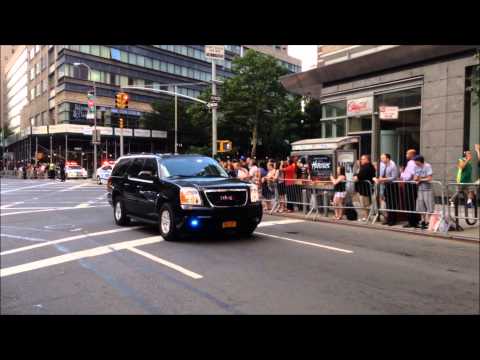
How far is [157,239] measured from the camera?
987 cm

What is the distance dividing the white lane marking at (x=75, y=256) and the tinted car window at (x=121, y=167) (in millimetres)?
3010

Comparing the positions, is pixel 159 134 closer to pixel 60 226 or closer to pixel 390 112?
pixel 60 226

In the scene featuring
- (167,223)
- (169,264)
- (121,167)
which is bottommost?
(169,264)

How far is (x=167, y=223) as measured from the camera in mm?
9719

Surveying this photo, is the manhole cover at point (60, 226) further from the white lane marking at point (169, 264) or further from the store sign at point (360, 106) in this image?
the store sign at point (360, 106)

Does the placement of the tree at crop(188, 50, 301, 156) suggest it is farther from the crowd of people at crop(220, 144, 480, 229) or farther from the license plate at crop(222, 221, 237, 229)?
the license plate at crop(222, 221, 237, 229)

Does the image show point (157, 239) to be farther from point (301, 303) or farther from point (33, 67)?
point (33, 67)

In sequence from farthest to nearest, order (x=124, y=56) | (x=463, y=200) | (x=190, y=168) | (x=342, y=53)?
(x=124, y=56), (x=342, y=53), (x=463, y=200), (x=190, y=168)

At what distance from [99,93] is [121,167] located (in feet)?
174

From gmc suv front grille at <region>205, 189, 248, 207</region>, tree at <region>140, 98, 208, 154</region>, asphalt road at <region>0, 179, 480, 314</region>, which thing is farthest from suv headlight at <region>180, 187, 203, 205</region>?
tree at <region>140, 98, 208, 154</region>

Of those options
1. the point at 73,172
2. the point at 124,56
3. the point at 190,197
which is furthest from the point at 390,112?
the point at 124,56

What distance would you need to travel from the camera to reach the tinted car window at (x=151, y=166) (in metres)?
10.7
